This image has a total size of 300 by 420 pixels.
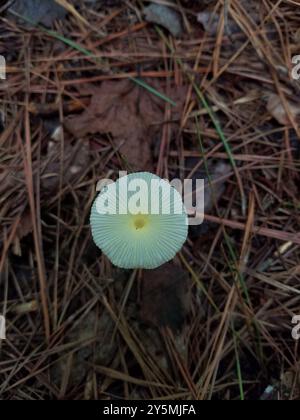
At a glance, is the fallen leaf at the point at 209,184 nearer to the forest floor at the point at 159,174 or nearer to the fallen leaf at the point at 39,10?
the forest floor at the point at 159,174

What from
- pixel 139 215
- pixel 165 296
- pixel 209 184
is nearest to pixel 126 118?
pixel 209 184

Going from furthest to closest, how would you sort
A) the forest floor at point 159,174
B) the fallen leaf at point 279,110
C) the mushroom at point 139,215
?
the fallen leaf at point 279,110
the forest floor at point 159,174
the mushroom at point 139,215

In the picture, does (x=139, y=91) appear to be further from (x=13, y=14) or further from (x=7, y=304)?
(x=7, y=304)

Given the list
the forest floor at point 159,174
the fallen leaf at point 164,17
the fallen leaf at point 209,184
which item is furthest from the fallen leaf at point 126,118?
the fallen leaf at point 164,17

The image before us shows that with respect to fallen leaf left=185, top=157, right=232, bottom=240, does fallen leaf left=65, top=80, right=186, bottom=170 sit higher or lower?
higher

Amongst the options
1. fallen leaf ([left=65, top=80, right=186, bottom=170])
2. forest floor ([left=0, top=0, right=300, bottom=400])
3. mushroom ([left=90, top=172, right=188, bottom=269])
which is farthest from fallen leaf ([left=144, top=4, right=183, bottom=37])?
mushroom ([left=90, top=172, right=188, bottom=269])

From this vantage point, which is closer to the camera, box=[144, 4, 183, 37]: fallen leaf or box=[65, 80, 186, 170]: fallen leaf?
box=[65, 80, 186, 170]: fallen leaf

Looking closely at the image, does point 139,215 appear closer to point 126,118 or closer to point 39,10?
point 126,118

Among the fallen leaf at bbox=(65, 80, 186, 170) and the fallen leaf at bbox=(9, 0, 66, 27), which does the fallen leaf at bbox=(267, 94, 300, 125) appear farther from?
the fallen leaf at bbox=(9, 0, 66, 27)
